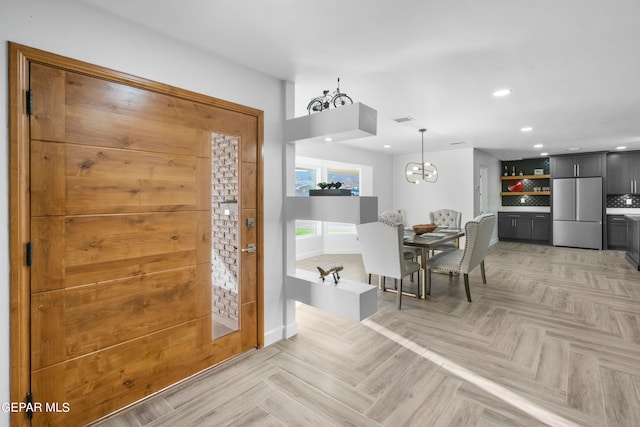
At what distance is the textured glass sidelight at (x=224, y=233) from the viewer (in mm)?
2461

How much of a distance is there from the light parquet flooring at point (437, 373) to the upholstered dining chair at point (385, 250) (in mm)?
436

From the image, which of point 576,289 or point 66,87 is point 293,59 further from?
point 576,289

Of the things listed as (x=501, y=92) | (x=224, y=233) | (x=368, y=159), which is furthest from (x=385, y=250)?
(x=368, y=159)

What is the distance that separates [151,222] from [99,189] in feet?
1.18

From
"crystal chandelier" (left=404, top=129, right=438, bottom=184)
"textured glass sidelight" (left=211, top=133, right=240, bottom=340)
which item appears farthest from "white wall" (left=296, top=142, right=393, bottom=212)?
"textured glass sidelight" (left=211, top=133, right=240, bottom=340)

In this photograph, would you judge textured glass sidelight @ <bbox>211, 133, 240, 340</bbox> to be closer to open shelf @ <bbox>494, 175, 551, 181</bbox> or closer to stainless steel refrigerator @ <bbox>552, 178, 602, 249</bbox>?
stainless steel refrigerator @ <bbox>552, 178, 602, 249</bbox>

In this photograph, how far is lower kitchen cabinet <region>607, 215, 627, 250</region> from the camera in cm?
743

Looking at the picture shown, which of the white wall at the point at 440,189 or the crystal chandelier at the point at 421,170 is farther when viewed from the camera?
the white wall at the point at 440,189

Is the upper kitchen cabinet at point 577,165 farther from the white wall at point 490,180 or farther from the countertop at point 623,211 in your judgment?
the white wall at point 490,180

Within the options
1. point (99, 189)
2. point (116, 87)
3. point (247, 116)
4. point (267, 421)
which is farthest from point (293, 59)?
point (267, 421)

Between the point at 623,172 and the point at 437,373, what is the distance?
8.45 meters

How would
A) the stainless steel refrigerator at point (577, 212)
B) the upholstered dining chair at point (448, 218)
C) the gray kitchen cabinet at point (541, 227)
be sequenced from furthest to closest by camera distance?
the gray kitchen cabinet at point (541, 227), the stainless steel refrigerator at point (577, 212), the upholstered dining chair at point (448, 218)

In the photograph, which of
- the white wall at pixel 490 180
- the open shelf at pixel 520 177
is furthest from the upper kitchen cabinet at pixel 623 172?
the white wall at pixel 490 180

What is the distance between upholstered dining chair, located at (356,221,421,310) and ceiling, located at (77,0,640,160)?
148 centimetres
